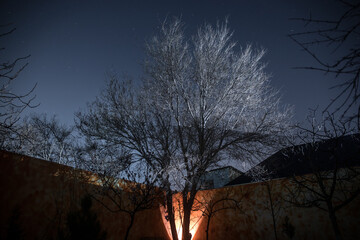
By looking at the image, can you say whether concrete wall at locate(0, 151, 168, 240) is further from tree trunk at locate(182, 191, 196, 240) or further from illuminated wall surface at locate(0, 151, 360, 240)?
tree trunk at locate(182, 191, 196, 240)

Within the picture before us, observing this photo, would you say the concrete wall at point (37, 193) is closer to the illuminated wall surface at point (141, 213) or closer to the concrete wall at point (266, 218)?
the illuminated wall surface at point (141, 213)

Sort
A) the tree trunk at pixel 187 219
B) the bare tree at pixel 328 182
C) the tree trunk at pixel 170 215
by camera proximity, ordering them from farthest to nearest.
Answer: the tree trunk at pixel 170 215 < the tree trunk at pixel 187 219 < the bare tree at pixel 328 182

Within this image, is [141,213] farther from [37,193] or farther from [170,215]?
[37,193]

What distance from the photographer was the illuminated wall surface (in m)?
4.38

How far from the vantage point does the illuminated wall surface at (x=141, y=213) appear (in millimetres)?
4383

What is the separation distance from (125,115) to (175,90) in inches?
104

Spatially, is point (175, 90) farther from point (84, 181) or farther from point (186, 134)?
point (84, 181)

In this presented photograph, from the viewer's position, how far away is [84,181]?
20.2ft

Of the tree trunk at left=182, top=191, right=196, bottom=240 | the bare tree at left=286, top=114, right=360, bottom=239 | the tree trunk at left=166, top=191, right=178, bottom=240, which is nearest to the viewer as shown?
the bare tree at left=286, top=114, right=360, bottom=239

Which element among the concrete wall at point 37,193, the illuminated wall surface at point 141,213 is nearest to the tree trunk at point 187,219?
the illuminated wall surface at point 141,213

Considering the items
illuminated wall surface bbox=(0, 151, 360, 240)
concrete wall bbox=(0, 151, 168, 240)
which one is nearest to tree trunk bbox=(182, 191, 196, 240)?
illuminated wall surface bbox=(0, 151, 360, 240)

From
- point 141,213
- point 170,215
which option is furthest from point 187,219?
point 141,213

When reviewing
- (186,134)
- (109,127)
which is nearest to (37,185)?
(109,127)

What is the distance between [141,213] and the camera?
321 inches
